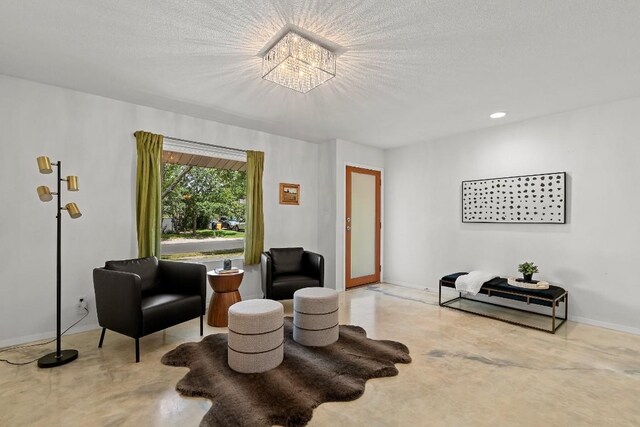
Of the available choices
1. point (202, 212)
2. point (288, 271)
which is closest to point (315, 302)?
point (288, 271)

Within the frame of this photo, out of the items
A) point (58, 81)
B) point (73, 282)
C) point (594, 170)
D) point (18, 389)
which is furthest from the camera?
point (594, 170)

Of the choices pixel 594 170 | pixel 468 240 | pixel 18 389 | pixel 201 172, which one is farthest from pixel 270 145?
pixel 594 170

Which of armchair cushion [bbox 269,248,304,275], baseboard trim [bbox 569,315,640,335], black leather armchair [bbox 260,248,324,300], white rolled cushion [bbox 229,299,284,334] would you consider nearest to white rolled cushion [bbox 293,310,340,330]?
white rolled cushion [bbox 229,299,284,334]

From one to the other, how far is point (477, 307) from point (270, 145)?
3.79 m

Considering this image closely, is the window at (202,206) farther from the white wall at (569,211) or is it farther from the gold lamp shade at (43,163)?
the white wall at (569,211)

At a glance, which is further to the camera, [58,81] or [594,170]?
[594,170]

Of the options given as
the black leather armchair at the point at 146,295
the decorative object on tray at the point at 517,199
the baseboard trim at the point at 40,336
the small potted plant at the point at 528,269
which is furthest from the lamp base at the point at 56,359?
the decorative object on tray at the point at 517,199

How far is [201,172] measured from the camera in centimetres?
430

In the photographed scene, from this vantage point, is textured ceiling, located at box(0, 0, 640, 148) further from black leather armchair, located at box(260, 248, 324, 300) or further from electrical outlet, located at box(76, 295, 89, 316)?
electrical outlet, located at box(76, 295, 89, 316)

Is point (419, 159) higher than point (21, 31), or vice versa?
point (21, 31)

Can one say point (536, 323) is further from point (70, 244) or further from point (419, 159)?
point (70, 244)

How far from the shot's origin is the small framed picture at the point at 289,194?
4.93m

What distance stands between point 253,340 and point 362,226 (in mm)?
3489

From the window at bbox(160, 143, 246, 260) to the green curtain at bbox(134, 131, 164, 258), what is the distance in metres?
0.30
